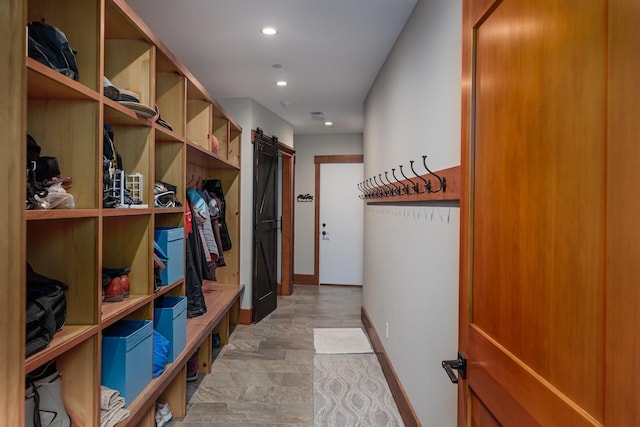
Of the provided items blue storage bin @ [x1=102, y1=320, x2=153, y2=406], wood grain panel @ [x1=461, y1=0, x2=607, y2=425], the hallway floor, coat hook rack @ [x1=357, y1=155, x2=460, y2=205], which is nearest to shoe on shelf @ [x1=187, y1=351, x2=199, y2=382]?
the hallway floor

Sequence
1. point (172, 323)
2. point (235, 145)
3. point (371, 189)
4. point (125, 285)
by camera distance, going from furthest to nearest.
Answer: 1. point (235, 145)
2. point (371, 189)
3. point (172, 323)
4. point (125, 285)

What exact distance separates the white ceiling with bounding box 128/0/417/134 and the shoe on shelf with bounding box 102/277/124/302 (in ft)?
5.55

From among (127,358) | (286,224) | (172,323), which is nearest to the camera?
(127,358)

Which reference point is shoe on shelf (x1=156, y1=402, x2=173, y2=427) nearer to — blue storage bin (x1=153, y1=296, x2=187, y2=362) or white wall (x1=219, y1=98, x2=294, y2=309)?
blue storage bin (x1=153, y1=296, x2=187, y2=362)

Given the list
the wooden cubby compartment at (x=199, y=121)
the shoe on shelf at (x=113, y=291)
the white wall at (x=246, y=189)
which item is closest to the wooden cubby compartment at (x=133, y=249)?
the shoe on shelf at (x=113, y=291)

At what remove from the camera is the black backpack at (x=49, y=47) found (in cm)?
120

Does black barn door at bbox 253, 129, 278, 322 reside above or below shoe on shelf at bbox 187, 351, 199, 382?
above

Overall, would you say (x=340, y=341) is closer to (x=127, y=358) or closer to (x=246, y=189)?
(x=246, y=189)

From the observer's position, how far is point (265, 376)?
2.98 metres

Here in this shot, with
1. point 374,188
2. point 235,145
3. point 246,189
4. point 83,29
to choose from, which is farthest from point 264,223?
point 83,29

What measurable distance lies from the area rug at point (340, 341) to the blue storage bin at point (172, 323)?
155 centimetres

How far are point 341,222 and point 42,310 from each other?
5.35m

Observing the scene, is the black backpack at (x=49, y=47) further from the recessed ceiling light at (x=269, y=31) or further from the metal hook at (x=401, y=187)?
the metal hook at (x=401, y=187)

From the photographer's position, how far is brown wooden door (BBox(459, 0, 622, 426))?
2.06 ft
